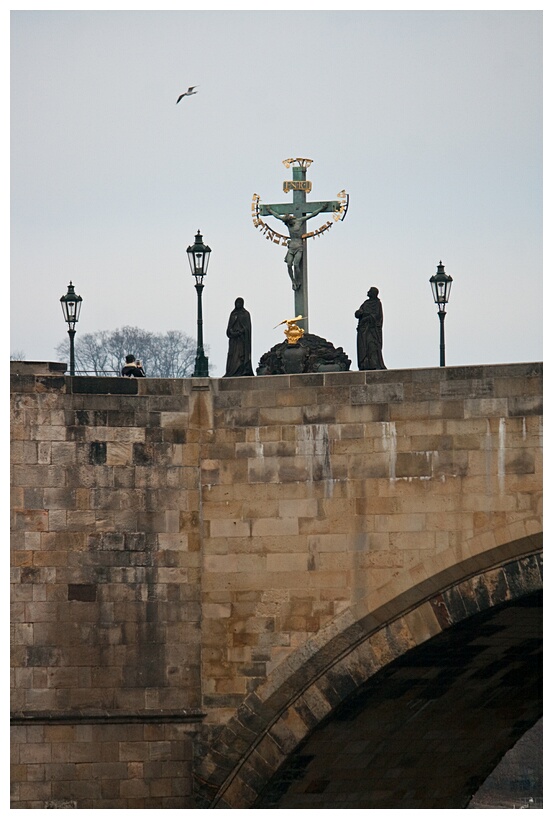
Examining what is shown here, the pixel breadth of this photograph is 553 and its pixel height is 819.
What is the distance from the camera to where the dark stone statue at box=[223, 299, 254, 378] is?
30672mm

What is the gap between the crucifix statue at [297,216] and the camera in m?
33.2

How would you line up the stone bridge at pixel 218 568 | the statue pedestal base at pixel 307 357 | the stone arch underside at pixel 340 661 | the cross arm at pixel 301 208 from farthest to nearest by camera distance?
the cross arm at pixel 301 208 → the statue pedestal base at pixel 307 357 → the stone bridge at pixel 218 568 → the stone arch underside at pixel 340 661

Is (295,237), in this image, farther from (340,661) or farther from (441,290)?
(340,661)

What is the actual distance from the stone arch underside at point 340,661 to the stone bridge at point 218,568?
3 cm

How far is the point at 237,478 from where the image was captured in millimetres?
29031

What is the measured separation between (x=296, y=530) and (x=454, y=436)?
2.58 meters

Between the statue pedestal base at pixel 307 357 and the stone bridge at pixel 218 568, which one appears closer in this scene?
the stone bridge at pixel 218 568

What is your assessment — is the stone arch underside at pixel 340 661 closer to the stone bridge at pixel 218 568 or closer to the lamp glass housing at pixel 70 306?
the stone bridge at pixel 218 568

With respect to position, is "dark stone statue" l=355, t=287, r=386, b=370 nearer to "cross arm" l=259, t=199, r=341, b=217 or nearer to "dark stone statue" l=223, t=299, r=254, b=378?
"dark stone statue" l=223, t=299, r=254, b=378

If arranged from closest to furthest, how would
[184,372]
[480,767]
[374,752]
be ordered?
[374,752]
[480,767]
[184,372]

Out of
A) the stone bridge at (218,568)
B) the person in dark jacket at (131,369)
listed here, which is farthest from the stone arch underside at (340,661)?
the person in dark jacket at (131,369)

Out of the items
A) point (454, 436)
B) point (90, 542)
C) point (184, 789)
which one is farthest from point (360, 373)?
point (184, 789)

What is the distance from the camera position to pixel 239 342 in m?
30.7

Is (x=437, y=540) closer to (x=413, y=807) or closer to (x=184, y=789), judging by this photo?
(x=184, y=789)
